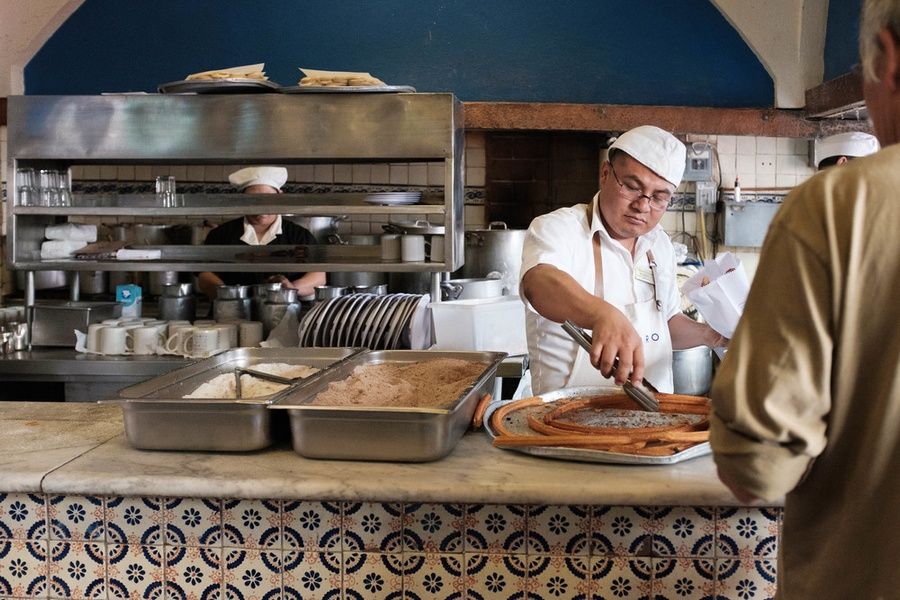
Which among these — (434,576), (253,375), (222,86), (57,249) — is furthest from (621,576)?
(57,249)

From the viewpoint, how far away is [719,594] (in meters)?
2.01

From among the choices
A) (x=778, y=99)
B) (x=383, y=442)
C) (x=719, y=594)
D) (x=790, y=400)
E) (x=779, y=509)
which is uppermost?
(x=778, y=99)

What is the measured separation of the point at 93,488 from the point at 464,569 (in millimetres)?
855

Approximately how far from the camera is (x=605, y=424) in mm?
2193

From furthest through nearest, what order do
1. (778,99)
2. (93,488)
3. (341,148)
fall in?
(778,99) → (341,148) → (93,488)

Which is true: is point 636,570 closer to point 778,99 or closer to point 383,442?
point 383,442

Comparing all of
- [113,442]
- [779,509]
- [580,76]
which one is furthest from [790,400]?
[580,76]

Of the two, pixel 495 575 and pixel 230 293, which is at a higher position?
pixel 230 293

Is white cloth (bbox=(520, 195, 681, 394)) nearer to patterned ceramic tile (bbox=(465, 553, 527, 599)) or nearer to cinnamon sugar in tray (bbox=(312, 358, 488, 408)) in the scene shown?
cinnamon sugar in tray (bbox=(312, 358, 488, 408))

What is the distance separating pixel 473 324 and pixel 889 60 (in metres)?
2.56

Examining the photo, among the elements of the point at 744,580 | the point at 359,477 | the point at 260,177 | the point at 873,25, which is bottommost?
the point at 744,580

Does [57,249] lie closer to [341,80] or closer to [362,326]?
[341,80]

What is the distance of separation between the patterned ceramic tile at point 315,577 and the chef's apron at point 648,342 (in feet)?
4.44

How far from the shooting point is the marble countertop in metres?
1.90
